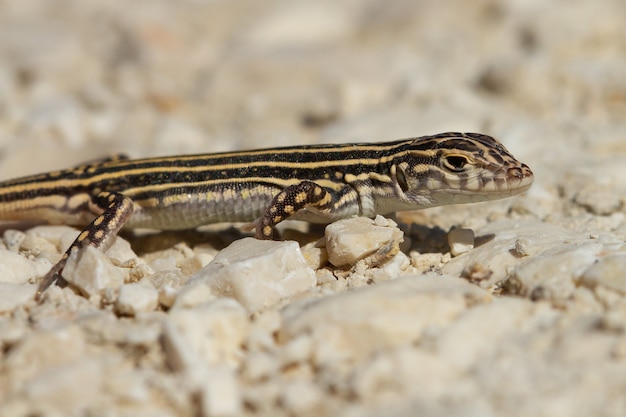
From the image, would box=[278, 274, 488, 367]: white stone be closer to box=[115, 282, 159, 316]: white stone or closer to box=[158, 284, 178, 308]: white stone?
box=[158, 284, 178, 308]: white stone

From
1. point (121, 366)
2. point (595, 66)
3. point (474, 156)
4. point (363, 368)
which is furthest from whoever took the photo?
point (595, 66)

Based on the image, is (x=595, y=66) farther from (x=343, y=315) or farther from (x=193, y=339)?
(x=193, y=339)

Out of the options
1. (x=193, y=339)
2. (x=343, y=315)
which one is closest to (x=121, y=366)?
(x=193, y=339)

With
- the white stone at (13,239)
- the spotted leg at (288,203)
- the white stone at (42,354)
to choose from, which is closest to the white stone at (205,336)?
the white stone at (42,354)

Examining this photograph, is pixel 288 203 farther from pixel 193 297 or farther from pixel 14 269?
pixel 14 269

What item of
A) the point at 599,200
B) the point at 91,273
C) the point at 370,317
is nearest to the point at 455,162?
the point at 599,200

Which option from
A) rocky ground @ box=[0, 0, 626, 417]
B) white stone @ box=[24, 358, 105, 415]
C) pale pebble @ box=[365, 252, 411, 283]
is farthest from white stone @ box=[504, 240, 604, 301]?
white stone @ box=[24, 358, 105, 415]
